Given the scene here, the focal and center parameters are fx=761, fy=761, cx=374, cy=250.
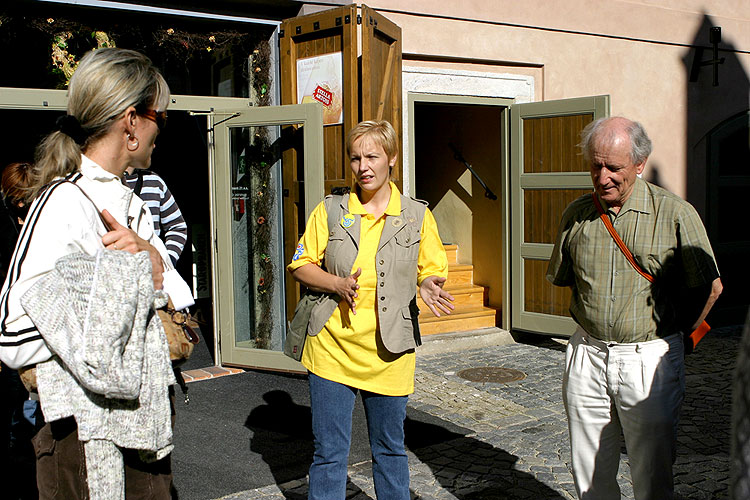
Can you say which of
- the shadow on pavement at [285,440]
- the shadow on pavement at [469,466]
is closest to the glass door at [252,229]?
the shadow on pavement at [285,440]

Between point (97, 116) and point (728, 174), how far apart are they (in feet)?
30.5

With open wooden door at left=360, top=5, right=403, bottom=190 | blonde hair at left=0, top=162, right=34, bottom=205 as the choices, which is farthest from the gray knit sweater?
open wooden door at left=360, top=5, right=403, bottom=190

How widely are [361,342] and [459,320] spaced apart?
5.25 m

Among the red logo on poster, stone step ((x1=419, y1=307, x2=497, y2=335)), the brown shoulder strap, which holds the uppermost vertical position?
the red logo on poster

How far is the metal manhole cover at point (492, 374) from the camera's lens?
659 centimetres

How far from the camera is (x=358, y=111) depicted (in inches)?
255

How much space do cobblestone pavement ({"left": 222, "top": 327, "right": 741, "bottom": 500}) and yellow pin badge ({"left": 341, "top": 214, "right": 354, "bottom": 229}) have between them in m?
1.54

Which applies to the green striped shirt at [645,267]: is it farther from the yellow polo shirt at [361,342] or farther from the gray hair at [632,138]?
the yellow polo shirt at [361,342]

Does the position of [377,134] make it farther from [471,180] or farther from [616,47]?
[616,47]

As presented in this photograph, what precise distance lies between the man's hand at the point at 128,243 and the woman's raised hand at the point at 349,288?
109 centimetres

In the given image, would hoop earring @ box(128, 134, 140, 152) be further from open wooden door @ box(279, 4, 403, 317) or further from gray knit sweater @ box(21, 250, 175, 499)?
open wooden door @ box(279, 4, 403, 317)

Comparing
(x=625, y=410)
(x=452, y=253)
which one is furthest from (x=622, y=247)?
(x=452, y=253)

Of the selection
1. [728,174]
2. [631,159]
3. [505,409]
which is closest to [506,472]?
[505,409]

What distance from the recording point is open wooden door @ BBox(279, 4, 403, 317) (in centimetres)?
638
